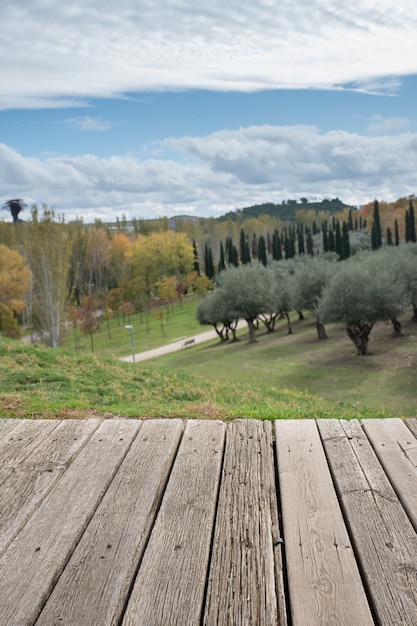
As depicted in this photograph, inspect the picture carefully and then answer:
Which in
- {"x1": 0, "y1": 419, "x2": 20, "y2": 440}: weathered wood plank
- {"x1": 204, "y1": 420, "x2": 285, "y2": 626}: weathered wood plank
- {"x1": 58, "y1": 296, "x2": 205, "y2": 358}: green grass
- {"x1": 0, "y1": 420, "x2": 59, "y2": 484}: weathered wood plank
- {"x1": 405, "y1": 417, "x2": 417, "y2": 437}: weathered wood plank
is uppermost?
{"x1": 0, "y1": 419, "x2": 20, "y2": 440}: weathered wood plank

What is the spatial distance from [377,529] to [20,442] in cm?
227

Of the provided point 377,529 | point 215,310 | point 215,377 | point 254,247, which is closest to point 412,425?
point 377,529

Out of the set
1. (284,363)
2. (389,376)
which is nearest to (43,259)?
(284,363)

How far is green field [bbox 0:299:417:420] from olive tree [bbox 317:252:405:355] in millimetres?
1970

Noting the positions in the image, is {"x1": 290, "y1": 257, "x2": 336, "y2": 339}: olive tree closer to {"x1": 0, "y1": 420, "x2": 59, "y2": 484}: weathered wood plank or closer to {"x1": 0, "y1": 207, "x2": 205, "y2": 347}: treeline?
{"x1": 0, "y1": 207, "x2": 205, "y2": 347}: treeline

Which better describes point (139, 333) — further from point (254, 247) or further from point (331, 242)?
point (254, 247)

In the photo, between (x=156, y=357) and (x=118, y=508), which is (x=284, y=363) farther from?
(x=118, y=508)

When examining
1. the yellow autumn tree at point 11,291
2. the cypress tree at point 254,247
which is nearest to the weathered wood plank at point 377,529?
the yellow autumn tree at point 11,291

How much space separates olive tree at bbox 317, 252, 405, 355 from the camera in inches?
1361

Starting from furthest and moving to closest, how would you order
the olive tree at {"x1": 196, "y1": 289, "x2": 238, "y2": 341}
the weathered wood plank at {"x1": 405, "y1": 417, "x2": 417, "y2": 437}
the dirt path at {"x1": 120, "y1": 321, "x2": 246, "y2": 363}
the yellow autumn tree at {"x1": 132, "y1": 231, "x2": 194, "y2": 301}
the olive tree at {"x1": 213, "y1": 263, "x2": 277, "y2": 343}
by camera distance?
the yellow autumn tree at {"x1": 132, "y1": 231, "x2": 194, "y2": 301} → the olive tree at {"x1": 196, "y1": 289, "x2": 238, "y2": 341} → the dirt path at {"x1": 120, "y1": 321, "x2": 246, "y2": 363} → the olive tree at {"x1": 213, "y1": 263, "x2": 277, "y2": 343} → the weathered wood plank at {"x1": 405, "y1": 417, "x2": 417, "y2": 437}

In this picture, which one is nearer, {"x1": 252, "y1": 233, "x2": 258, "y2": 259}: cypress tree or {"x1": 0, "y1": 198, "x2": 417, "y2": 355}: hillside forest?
{"x1": 0, "y1": 198, "x2": 417, "y2": 355}: hillside forest

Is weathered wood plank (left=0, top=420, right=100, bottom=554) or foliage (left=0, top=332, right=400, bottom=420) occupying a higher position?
weathered wood plank (left=0, top=420, right=100, bottom=554)

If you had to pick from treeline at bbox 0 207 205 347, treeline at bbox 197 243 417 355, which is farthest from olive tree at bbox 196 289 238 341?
treeline at bbox 0 207 205 347

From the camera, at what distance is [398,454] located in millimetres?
2916
